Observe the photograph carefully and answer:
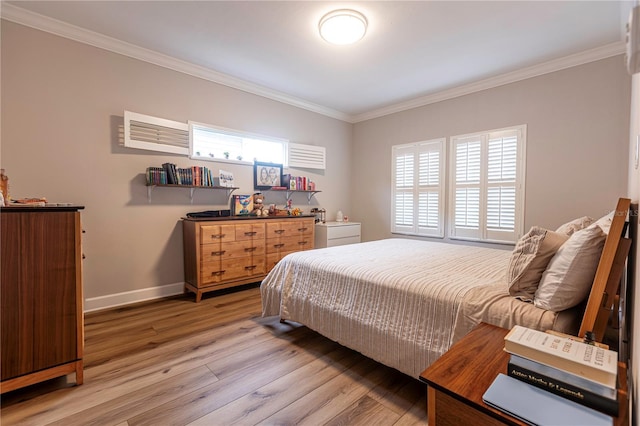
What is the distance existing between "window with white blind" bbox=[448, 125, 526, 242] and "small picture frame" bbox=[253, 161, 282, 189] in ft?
8.31

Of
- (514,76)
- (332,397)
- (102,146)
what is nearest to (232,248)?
(102,146)

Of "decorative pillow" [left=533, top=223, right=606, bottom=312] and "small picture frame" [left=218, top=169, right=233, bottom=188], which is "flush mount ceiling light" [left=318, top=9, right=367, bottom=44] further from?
"decorative pillow" [left=533, top=223, right=606, bottom=312]

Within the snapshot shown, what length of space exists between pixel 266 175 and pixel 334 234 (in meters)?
1.37

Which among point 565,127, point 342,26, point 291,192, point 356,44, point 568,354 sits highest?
point 356,44

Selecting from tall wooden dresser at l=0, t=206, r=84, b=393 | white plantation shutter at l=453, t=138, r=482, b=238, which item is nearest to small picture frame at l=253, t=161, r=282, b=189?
tall wooden dresser at l=0, t=206, r=84, b=393

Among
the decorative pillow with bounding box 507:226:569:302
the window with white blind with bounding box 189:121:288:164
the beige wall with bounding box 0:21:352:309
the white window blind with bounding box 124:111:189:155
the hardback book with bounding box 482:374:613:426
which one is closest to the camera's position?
the hardback book with bounding box 482:374:613:426

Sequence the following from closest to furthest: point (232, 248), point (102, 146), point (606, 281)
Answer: point (606, 281) < point (102, 146) < point (232, 248)

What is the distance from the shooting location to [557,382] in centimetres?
80

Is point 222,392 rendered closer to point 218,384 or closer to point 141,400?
point 218,384

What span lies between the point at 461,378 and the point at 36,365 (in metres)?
2.13

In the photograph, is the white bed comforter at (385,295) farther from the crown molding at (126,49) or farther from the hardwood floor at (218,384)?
the crown molding at (126,49)

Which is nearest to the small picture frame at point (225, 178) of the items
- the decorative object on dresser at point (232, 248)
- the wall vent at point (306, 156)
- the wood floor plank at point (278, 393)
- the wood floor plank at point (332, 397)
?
the decorative object on dresser at point (232, 248)

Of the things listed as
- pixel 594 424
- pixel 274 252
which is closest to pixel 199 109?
pixel 274 252

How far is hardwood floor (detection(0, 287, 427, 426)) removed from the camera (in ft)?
4.77
